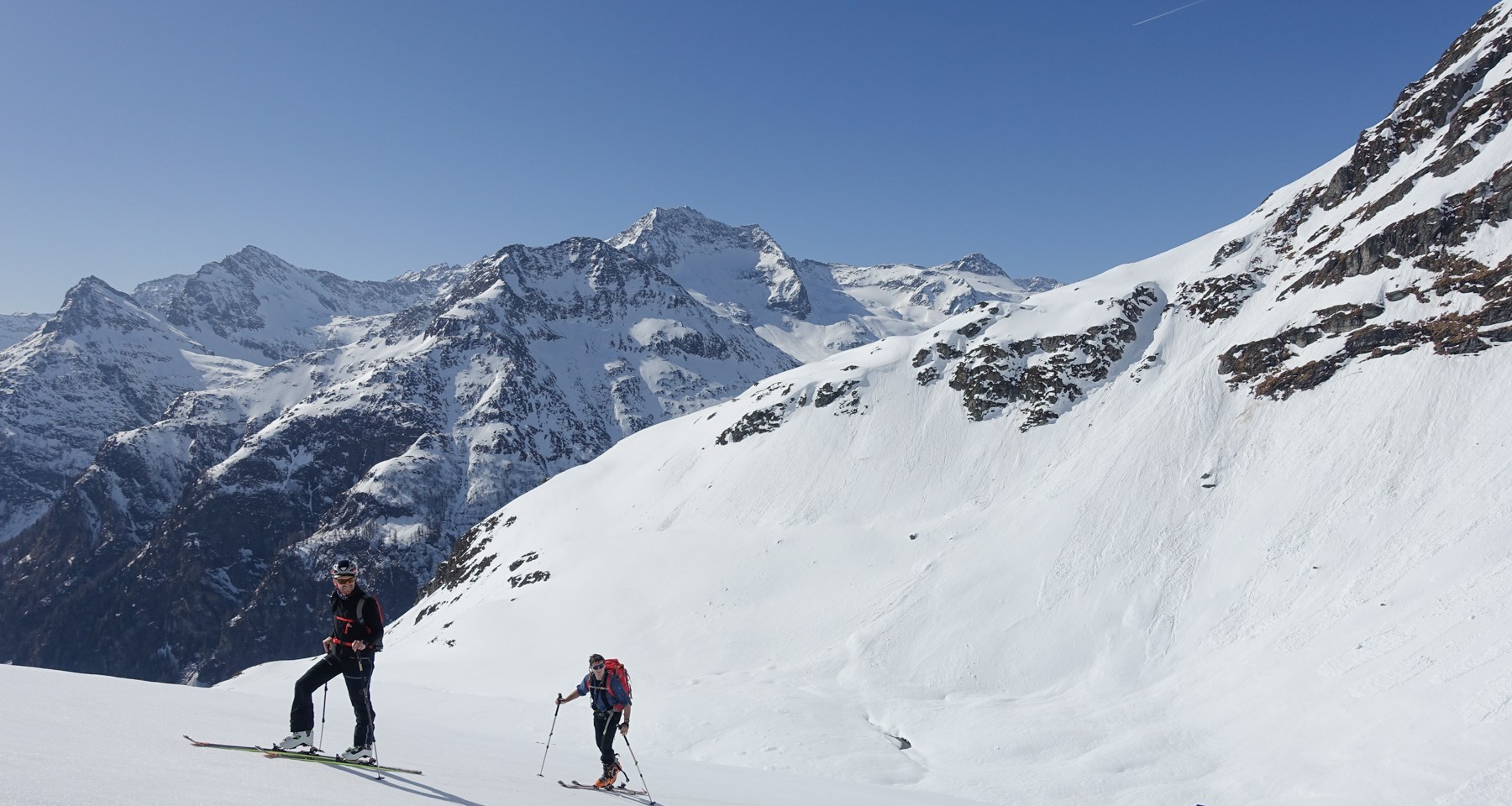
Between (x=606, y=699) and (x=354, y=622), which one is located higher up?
(x=354, y=622)

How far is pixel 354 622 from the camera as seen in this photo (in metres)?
10.9

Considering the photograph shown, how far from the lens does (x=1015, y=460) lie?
2484 inches

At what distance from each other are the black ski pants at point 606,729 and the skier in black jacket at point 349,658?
4.05m

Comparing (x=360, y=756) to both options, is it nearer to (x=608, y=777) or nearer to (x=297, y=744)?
(x=297, y=744)

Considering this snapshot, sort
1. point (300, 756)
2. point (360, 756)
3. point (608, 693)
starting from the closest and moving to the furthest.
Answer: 1. point (300, 756)
2. point (360, 756)
3. point (608, 693)

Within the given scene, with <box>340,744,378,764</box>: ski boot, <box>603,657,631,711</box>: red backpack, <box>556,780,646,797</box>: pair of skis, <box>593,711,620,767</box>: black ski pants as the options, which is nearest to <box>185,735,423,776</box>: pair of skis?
<box>340,744,378,764</box>: ski boot

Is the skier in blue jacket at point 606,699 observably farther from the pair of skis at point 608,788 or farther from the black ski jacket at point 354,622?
the black ski jacket at point 354,622

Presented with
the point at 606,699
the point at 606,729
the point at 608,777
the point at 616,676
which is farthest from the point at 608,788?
the point at 616,676

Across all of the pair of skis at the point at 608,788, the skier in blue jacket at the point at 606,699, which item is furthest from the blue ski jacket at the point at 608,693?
the pair of skis at the point at 608,788

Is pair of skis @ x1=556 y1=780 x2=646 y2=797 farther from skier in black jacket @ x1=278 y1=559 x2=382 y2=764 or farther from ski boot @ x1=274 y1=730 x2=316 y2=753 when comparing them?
ski boot @ x1=274 y1=730 x2=316 y2=753

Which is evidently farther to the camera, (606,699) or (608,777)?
(606,699)

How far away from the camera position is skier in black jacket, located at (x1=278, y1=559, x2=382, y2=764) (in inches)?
423

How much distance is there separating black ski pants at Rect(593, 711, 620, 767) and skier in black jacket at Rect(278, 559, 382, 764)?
4045 millimetres

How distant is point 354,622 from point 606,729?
5.03m
